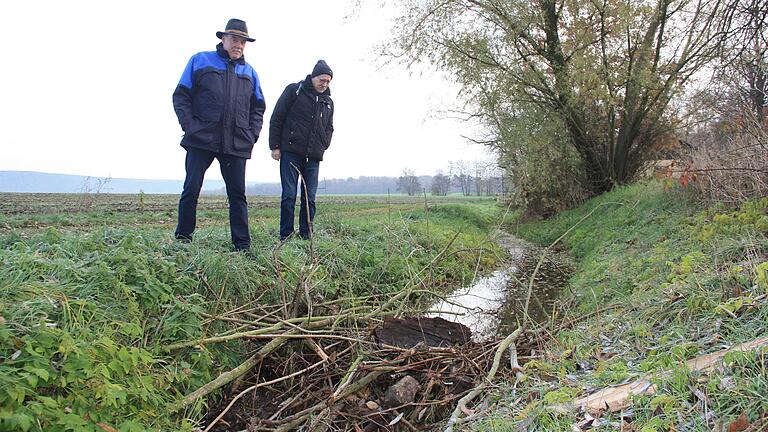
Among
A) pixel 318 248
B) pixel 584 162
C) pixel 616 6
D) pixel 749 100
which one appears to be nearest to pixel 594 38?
pixel 616 6

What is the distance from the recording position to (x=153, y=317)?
9.30 ft

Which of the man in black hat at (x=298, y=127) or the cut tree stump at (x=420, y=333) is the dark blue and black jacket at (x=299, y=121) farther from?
the cut tree stump at (x=420, y=333)

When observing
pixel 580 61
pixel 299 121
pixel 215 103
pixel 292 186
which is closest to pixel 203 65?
pixel 215 103

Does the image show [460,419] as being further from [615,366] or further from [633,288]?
[633,288]

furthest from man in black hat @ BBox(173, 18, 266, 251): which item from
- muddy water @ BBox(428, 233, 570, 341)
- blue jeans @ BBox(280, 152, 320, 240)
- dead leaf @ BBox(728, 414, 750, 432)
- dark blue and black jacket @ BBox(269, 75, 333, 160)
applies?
dead leaf @ BBox(728, 414, 750, 432)

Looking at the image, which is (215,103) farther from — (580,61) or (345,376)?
(580,61)

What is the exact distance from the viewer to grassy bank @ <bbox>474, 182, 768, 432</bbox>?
1.83 meters

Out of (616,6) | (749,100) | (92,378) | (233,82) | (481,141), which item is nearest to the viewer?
(92,378)

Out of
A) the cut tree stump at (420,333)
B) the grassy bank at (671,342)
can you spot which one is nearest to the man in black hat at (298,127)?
the cut tree stump at (420,333)

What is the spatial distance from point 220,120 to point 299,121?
4.51ft

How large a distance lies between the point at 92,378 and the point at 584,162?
13.8 meters

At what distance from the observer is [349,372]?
2.99 m

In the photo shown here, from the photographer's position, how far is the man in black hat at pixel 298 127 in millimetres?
5512

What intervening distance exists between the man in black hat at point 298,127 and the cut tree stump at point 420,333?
2.38m
